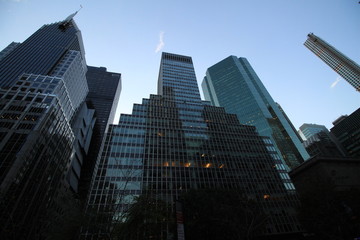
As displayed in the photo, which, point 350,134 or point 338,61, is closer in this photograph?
point 350,134

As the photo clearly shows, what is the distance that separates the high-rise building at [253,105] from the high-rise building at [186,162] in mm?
42558

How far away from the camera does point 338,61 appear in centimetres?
13912

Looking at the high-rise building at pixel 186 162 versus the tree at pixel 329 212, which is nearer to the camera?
the tree at pixel 329 212

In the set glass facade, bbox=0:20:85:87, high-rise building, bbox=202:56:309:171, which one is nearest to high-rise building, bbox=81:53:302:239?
high-rise building, bbox=202:56:309:171

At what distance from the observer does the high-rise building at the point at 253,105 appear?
103375 millimetres

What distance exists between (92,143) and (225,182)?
412 feet

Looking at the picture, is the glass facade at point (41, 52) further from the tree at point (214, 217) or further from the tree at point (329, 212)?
the tree at point (329, 212)

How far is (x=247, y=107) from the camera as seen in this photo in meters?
119

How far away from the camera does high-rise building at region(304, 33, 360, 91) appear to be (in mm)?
129375

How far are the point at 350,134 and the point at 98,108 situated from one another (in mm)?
218073

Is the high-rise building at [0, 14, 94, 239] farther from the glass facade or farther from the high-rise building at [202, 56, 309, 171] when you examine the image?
the high-rise building at [202, 56, 309, 171]

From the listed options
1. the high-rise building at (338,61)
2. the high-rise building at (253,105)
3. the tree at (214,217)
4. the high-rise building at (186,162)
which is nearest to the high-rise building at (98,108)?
the high-rise building at (186,162)

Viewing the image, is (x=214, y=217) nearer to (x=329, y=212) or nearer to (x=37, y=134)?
(x=329, y=212)

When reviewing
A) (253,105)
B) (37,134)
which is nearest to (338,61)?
(253,105)
